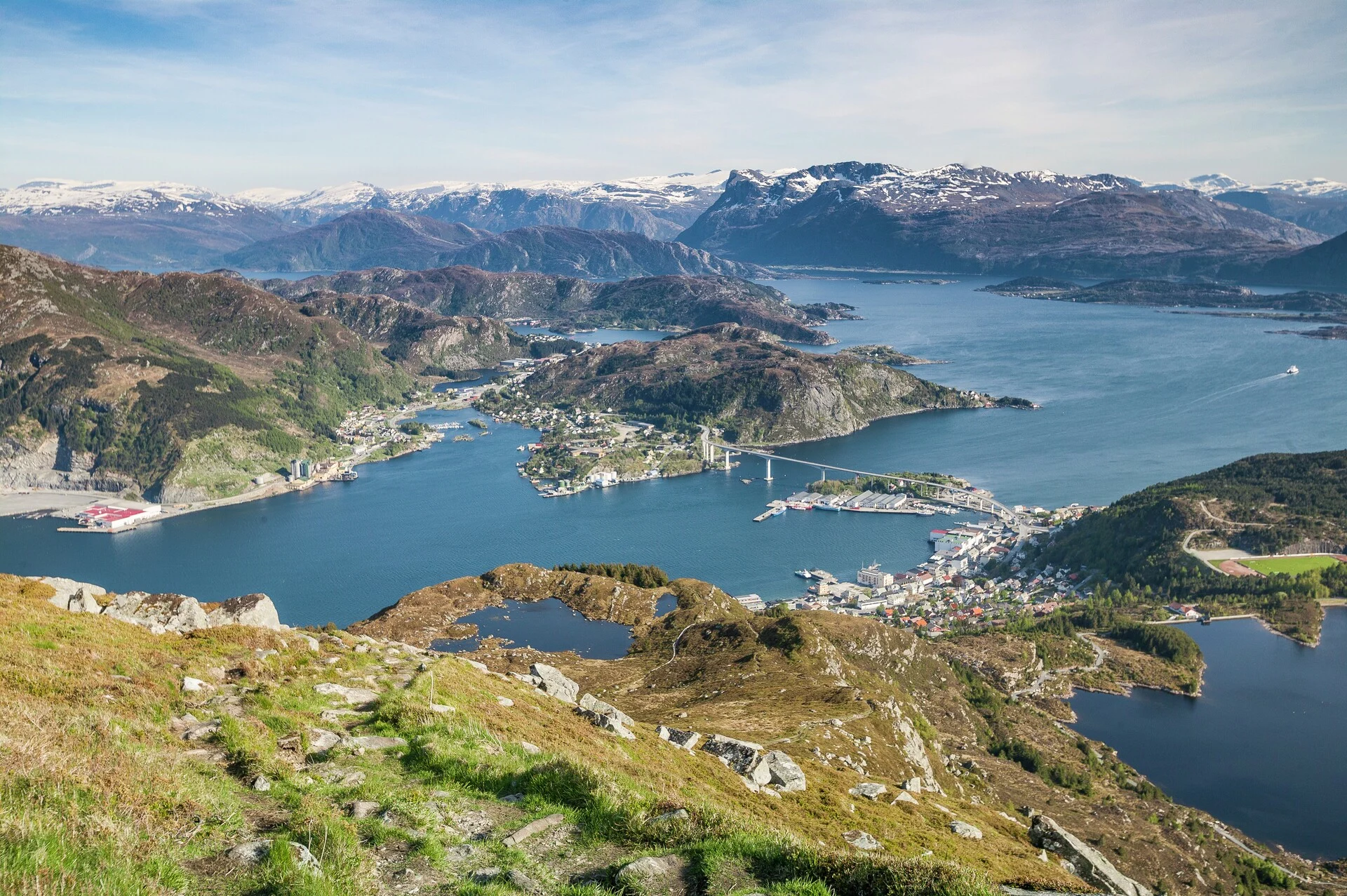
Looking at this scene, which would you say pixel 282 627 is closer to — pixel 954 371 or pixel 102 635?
pixel 102 635

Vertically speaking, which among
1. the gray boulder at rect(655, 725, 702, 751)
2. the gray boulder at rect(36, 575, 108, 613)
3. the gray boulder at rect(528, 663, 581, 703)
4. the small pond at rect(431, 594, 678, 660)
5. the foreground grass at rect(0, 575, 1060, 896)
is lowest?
the small pond at rect(431, 594, 678, 660)

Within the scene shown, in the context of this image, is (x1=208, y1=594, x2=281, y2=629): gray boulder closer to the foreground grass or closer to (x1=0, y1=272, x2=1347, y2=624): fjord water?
the foreground grass

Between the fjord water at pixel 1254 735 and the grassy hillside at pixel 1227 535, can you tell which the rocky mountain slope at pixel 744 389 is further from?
the fjord water at pixel 1254 735

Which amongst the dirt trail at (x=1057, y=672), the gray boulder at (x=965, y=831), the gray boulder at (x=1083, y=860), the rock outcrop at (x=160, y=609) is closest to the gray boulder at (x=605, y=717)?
the gray boulder at (x=965, y=831)

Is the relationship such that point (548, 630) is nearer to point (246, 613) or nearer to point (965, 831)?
point (246, 613)

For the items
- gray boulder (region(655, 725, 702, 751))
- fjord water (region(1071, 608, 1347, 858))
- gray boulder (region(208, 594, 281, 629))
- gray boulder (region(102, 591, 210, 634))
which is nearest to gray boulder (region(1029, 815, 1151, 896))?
gray boulder (region(655, 725, 702, 751))

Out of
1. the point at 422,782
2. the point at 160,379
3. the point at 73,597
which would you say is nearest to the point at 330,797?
the point at 422,782
